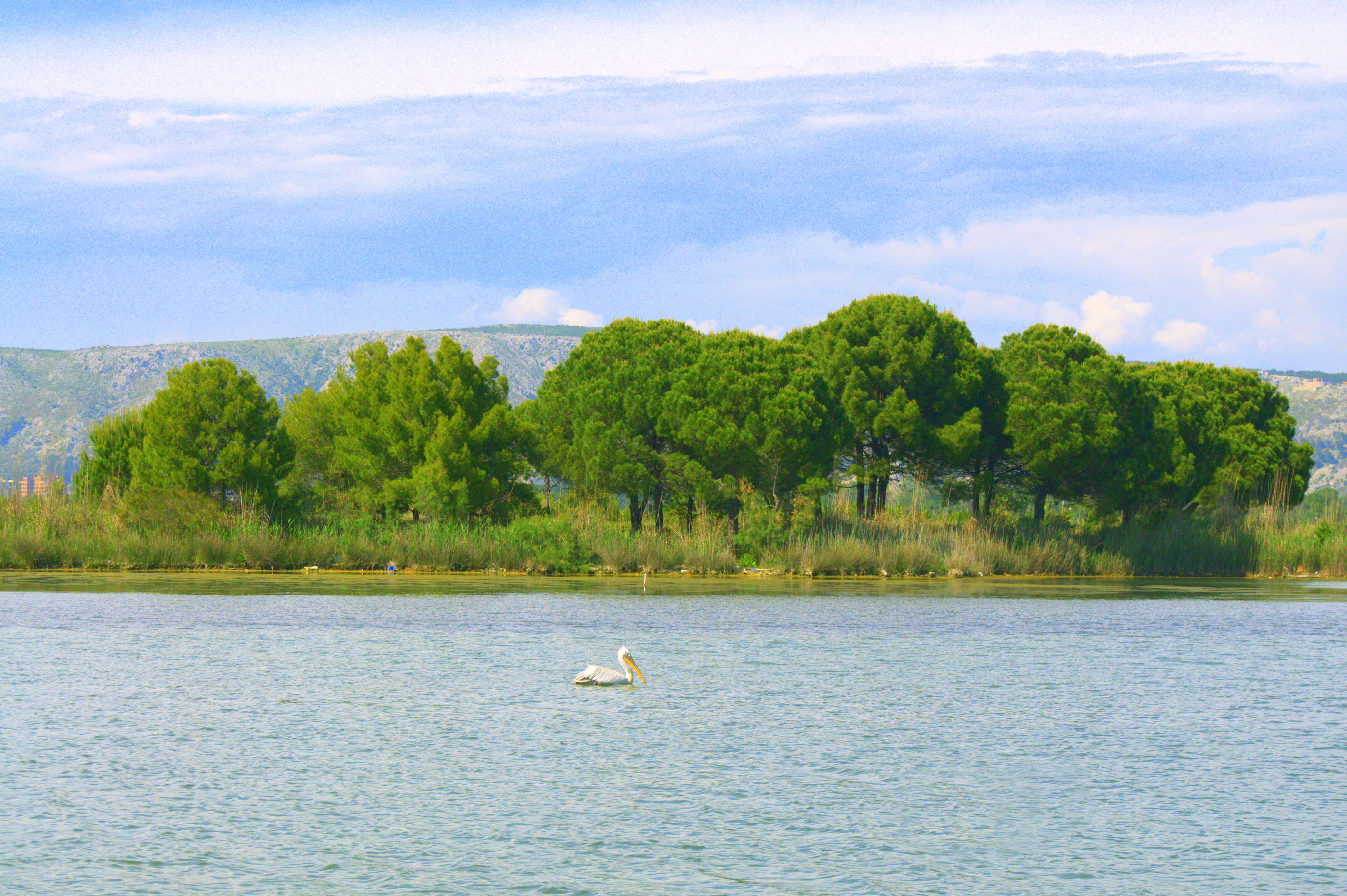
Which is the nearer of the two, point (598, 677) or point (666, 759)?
point (666, 759)

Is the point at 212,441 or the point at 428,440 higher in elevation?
the point at 428,440

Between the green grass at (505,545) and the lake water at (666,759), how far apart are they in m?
14.5

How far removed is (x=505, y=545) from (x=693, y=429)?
6412 millimetres

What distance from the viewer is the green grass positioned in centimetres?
3484

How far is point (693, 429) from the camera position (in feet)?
123

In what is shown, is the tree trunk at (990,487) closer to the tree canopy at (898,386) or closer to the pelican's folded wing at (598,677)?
the tree canopy at (898,386)

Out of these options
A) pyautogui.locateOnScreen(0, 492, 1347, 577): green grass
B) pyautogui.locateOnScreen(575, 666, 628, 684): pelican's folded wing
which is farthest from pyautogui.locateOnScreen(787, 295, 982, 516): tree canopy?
pyautogui.locateOnScreen(575, 666, 628, 684): pelican's folded wing

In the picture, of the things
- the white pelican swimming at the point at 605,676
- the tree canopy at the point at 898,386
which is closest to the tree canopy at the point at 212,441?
the tree canopy at the point at 898,386

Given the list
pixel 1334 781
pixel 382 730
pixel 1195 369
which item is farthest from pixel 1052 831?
pixel 1195 369

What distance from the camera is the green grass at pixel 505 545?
3484 cm

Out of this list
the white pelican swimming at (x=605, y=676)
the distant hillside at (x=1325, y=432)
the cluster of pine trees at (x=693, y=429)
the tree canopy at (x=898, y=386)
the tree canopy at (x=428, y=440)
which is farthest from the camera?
the distant hillside at (x=1325, y=432)

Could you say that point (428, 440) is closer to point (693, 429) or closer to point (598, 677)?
point (693, 429)

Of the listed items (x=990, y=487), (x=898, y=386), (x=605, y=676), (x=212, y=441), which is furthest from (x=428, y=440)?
(x=605, y=676)

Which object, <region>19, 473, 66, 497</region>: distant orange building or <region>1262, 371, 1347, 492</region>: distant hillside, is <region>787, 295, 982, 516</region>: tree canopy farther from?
<region>1262, 371, 1347, 492</region>: distant hillside
